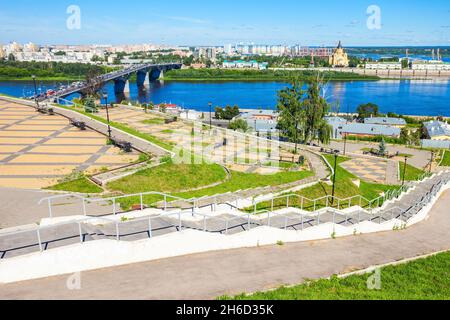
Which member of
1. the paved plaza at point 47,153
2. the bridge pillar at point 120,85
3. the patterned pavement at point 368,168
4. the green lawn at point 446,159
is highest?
the bridge pillar at point 120,85

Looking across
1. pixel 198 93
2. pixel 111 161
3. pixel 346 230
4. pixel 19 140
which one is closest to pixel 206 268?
pixel 346 230

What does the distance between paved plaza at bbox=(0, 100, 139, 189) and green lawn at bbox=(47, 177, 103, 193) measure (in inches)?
22.1

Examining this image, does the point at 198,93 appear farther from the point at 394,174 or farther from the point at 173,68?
the point at 394,174

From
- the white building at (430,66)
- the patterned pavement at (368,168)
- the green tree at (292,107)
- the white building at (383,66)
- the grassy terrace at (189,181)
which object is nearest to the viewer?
the grassy terrace at (189,181)

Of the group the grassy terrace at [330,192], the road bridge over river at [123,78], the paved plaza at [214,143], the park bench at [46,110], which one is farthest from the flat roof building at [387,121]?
the park bench at [46,110]

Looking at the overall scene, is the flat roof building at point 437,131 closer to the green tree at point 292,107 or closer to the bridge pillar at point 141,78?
the green tree at point 292,107

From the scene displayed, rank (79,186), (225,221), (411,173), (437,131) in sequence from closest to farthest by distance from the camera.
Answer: (225,221)
(79,186)
(411,173)
(437,131)

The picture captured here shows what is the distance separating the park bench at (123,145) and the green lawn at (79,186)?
174 inches

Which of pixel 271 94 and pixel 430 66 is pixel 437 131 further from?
pixel 430 66

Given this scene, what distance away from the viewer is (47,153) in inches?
679

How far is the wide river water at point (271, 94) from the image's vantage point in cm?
7706

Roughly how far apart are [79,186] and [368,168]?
826 inches

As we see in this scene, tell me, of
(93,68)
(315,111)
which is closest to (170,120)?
(315,111)
